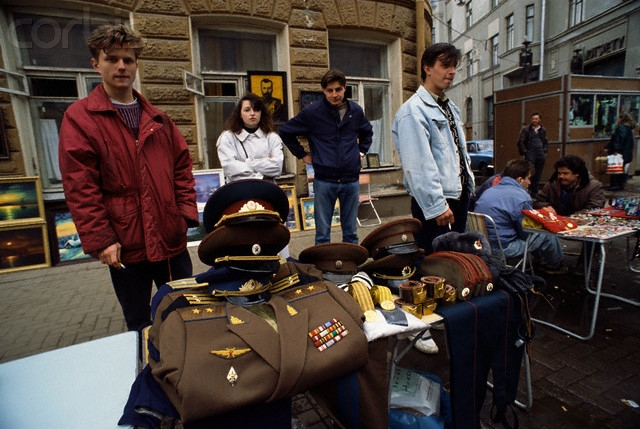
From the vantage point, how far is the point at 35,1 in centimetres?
526

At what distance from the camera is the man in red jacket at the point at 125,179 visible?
1805mm

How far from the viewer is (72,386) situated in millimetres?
1292

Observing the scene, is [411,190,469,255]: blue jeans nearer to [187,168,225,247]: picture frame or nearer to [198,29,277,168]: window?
[187,168,225,247]: picture frame

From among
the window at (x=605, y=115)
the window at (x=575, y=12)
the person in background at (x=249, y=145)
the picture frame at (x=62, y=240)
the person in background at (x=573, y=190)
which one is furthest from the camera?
the window at (x=575, y=12)

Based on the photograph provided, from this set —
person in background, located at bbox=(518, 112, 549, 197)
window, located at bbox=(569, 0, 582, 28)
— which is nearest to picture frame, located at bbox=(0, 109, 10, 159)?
person in background, located at bbox=(518, 112, 549, 197)

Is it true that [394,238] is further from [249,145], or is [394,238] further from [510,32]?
[510,32]

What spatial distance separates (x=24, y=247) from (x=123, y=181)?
14.3ft

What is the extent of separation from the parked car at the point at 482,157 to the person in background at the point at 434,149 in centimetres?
1274

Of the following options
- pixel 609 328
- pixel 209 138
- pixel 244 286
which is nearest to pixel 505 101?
pixel 209 138

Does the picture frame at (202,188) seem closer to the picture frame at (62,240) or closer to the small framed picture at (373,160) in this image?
the picture frame at (62,240)

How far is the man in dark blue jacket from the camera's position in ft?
11.5

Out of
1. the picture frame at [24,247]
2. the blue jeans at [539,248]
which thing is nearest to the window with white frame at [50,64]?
the picture frame at [24,247]

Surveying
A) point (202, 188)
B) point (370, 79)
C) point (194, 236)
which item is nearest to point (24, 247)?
point (194, 236)

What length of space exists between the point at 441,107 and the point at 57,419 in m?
2.59
